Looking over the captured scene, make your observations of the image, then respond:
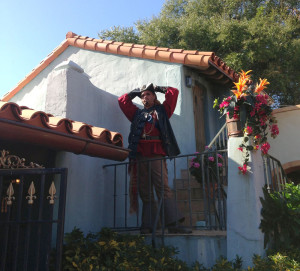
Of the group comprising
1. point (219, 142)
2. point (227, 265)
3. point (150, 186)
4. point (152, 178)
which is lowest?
point (227, 265)

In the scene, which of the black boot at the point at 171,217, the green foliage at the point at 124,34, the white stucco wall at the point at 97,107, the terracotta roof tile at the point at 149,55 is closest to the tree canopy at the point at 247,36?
the green foliage at the point at 124,34

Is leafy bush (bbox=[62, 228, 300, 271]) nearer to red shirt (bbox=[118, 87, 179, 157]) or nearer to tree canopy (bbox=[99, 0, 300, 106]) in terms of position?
red shirt (bbox=[118, 87, 179, 157])

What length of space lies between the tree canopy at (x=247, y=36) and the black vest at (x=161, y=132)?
24.0ft

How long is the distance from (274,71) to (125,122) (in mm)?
8195

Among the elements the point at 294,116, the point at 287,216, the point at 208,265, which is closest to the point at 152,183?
the point at 208,265

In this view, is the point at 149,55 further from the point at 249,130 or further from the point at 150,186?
the point at 249,130

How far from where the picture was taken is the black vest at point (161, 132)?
4.70 meters

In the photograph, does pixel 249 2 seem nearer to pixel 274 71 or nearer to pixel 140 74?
pixel 274 71

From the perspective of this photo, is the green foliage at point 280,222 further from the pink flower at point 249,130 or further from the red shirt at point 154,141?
the red shirt at point 154,141

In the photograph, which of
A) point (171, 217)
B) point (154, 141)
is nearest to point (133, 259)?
point (171, 217)

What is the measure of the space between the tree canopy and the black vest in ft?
24.0

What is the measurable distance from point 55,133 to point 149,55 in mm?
4224

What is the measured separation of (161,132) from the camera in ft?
15.5

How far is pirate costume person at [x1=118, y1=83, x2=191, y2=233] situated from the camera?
174 inches
